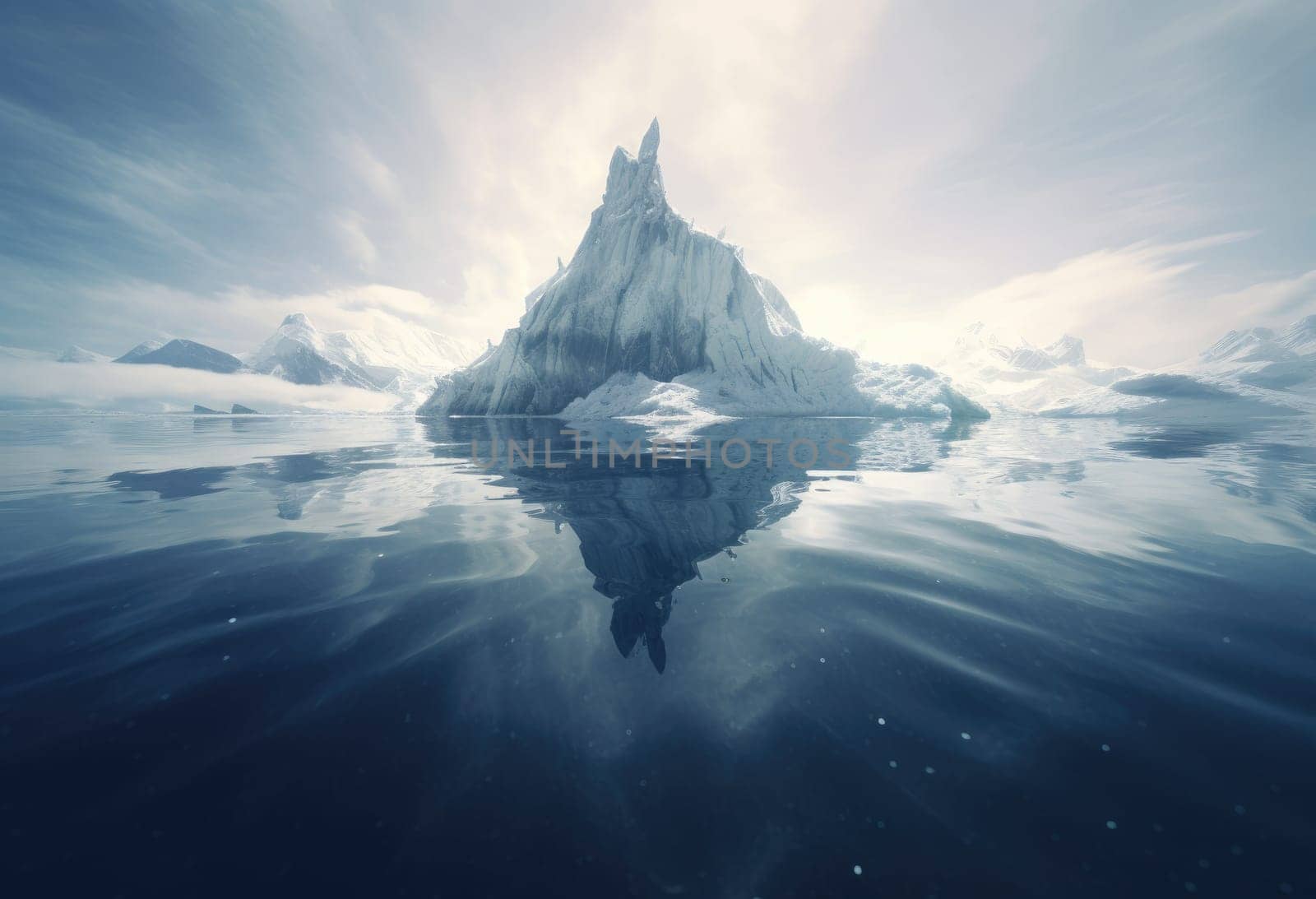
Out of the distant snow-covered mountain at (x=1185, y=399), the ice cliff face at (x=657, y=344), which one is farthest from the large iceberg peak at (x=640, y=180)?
the distant snow-covered mountain at (x=1185, y=399)

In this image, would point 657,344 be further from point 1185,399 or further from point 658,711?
point 1185,399

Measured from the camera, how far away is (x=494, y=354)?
80.4 m

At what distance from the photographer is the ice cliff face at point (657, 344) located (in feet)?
226

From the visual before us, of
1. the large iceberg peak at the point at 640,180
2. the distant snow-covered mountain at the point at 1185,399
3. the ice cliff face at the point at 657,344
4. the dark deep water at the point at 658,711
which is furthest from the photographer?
the distant snow-covered mountain at the point at 1185,399

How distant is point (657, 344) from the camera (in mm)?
74562

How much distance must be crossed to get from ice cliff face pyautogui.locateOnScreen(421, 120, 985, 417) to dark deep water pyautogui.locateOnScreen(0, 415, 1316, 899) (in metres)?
60.0

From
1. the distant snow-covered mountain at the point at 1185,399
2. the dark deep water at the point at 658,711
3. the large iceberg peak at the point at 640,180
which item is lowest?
the dark deep water at the point at 658,711

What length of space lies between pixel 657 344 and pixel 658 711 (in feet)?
240

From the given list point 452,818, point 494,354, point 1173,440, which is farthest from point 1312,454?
point 494,354

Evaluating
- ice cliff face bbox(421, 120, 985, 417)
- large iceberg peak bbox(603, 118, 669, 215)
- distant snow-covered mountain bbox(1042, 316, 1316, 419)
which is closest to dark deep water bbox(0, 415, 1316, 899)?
ice cliff face bbox(421, 120, 985, 417)

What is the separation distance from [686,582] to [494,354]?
8184 centimetres

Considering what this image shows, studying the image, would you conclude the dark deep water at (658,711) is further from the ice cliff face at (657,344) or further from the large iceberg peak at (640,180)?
the large iceberg peak at (640,180)

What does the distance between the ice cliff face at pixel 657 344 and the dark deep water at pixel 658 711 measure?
5997 cm

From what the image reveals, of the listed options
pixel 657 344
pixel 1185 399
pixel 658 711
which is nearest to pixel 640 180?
pixel 657 344
